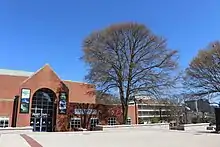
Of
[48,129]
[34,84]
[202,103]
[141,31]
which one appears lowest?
[48,129]

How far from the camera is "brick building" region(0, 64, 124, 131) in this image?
37938 millimetres

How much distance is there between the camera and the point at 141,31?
3609cm

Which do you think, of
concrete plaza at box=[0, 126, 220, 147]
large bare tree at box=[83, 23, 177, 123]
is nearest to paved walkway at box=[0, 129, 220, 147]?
concrete plaza at box=[0, 126, 220, 147]

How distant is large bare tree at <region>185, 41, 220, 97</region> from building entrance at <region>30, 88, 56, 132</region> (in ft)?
67.0

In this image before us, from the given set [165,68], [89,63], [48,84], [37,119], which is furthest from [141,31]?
[37,119]

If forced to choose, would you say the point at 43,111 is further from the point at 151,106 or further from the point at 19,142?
the point at 19,142

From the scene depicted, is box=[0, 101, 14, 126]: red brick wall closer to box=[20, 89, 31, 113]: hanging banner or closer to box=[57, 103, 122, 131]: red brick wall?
box=[20, 89, 31, 113]: hanging banner

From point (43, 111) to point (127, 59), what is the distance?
1505 cm

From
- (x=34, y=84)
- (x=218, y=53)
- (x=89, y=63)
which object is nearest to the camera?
(x=218, y=53)

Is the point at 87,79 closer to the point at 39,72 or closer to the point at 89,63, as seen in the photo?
the point at 89,63

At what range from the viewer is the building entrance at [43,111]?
39438 millimetres

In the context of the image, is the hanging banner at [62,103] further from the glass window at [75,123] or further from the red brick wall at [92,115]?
the glass window at [75,123]

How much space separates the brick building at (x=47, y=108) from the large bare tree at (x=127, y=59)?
4188 mm

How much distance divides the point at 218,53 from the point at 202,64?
242cm
